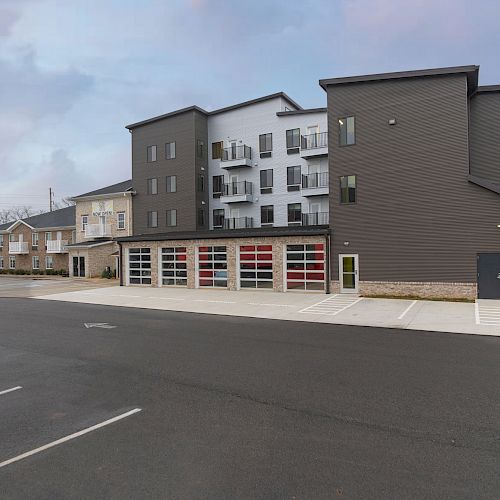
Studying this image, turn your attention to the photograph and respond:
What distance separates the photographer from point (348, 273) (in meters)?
21.8

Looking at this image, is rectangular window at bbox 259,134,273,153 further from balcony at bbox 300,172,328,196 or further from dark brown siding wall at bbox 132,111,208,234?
dark brown siding wall at bbox 132,111,208,234

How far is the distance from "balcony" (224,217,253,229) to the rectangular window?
19.0ft

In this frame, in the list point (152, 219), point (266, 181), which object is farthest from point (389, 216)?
point (152, 219)

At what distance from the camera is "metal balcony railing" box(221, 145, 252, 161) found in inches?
1339

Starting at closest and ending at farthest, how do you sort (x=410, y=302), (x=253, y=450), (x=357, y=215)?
(x=253, y=450) < (x=410, y=302) < (x=357, y=215)

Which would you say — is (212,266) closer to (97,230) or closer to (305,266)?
(305,266)

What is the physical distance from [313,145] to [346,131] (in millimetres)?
8868

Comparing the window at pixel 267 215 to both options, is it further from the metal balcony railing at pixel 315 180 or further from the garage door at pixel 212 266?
the garage door at pixel 212 266

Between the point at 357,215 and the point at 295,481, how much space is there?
18.9 m

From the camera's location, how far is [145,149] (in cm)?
3725

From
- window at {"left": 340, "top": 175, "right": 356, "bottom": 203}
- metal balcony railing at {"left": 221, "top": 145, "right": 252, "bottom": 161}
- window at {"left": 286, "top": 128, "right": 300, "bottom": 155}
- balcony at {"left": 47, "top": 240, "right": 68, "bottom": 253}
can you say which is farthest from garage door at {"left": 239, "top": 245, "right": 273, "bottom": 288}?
balcony at {"left": 47, "top": 240, "right": 68, "bottom": 253}

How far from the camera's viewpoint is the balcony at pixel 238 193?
3378 cm

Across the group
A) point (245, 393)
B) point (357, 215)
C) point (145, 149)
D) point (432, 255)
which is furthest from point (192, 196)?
point (245, 393)

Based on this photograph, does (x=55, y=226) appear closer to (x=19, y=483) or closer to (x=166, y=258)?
(x=166, y=258)
